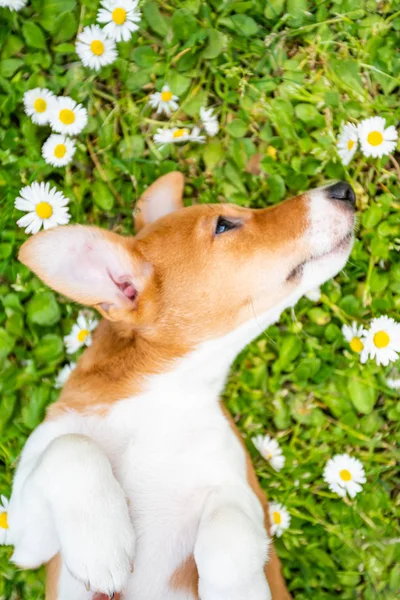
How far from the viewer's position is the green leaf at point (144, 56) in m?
3.88

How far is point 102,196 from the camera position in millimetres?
3834

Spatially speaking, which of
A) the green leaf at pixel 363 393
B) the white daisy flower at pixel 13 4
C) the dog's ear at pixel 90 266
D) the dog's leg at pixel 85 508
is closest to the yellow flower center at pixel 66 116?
the white daisy flower at pixel 13 4

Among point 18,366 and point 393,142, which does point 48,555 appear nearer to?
point 18,366

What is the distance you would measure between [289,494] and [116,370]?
1413 millimetres

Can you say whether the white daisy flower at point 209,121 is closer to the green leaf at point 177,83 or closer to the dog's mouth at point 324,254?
the green leaf at point 177,83

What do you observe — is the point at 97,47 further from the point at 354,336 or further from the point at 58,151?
the point at 354,336

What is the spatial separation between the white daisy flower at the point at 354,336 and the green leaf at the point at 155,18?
6.76 ft

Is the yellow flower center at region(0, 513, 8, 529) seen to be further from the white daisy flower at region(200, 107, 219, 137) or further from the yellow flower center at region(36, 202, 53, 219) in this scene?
the white daisy flower at region(200, 107, 219, 137)

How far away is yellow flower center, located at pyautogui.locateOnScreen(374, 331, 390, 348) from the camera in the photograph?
3615mm

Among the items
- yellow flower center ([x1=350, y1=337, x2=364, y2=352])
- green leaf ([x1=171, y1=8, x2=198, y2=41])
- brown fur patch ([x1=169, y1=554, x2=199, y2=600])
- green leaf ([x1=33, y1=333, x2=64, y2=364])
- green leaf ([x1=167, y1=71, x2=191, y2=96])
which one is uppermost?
green leaf ([x1=171, y1=8, x2=198, y2=41])

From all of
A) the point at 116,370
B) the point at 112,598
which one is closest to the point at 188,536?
the point at 112,598

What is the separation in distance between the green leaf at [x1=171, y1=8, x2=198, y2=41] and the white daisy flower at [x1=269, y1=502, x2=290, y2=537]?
2789mm

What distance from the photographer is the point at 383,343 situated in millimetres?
3617

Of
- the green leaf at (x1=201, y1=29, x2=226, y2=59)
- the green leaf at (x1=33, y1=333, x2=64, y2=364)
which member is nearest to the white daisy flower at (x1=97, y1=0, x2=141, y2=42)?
the green leaf at (x1=201, y1=29, x2=226, y2=59)
